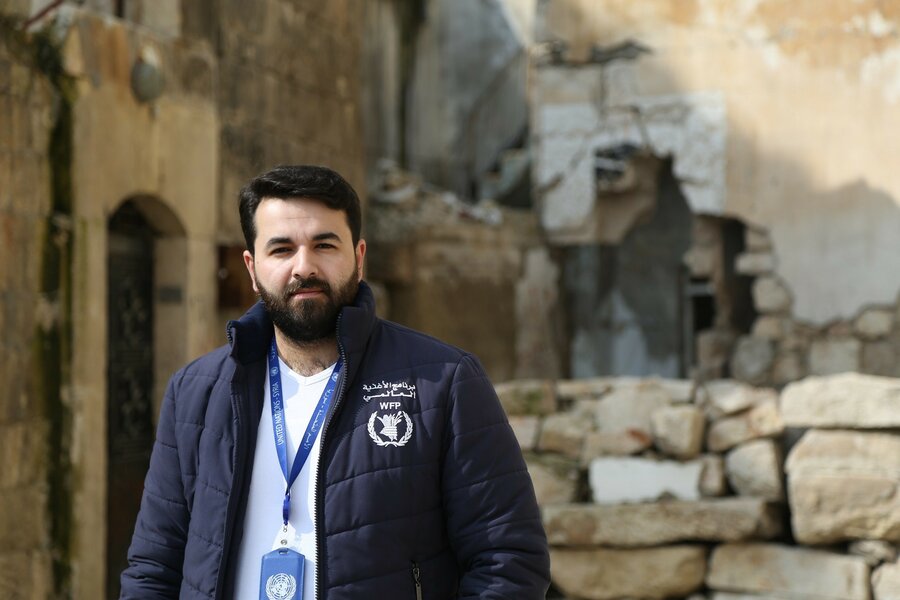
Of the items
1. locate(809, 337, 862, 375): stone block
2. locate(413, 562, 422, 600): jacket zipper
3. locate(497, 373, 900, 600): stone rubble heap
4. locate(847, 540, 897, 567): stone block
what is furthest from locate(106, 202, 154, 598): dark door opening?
locate(809, 337, 862, 375): stone block

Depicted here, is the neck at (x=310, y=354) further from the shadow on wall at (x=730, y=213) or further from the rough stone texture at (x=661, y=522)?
the shadow on wall at (x=730, y=213)

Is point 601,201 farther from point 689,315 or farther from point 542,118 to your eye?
Result: point 689,315

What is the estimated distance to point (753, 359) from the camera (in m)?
9.98

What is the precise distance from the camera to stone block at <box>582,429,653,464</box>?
5.38m

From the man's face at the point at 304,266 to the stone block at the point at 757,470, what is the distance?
332 cm

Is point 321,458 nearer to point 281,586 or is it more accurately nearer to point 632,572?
point 281,586

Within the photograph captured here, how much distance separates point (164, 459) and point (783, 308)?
27.1ft

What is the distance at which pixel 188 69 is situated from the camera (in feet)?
22.3

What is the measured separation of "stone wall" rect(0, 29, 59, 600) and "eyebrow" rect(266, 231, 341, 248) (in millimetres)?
3396

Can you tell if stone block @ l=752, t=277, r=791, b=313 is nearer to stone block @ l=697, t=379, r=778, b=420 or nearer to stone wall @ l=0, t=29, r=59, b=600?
stone block @ l=697, t=379, r=778, b=420

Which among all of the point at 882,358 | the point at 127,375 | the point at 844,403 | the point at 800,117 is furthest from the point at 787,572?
the point at 800,117

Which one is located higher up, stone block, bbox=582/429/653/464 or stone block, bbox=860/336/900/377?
stone block, bbox=860/336/900/377

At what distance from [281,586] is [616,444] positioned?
3513 mm

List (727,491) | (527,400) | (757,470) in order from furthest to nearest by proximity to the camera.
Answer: (527,400), (727,491), (757,470)
